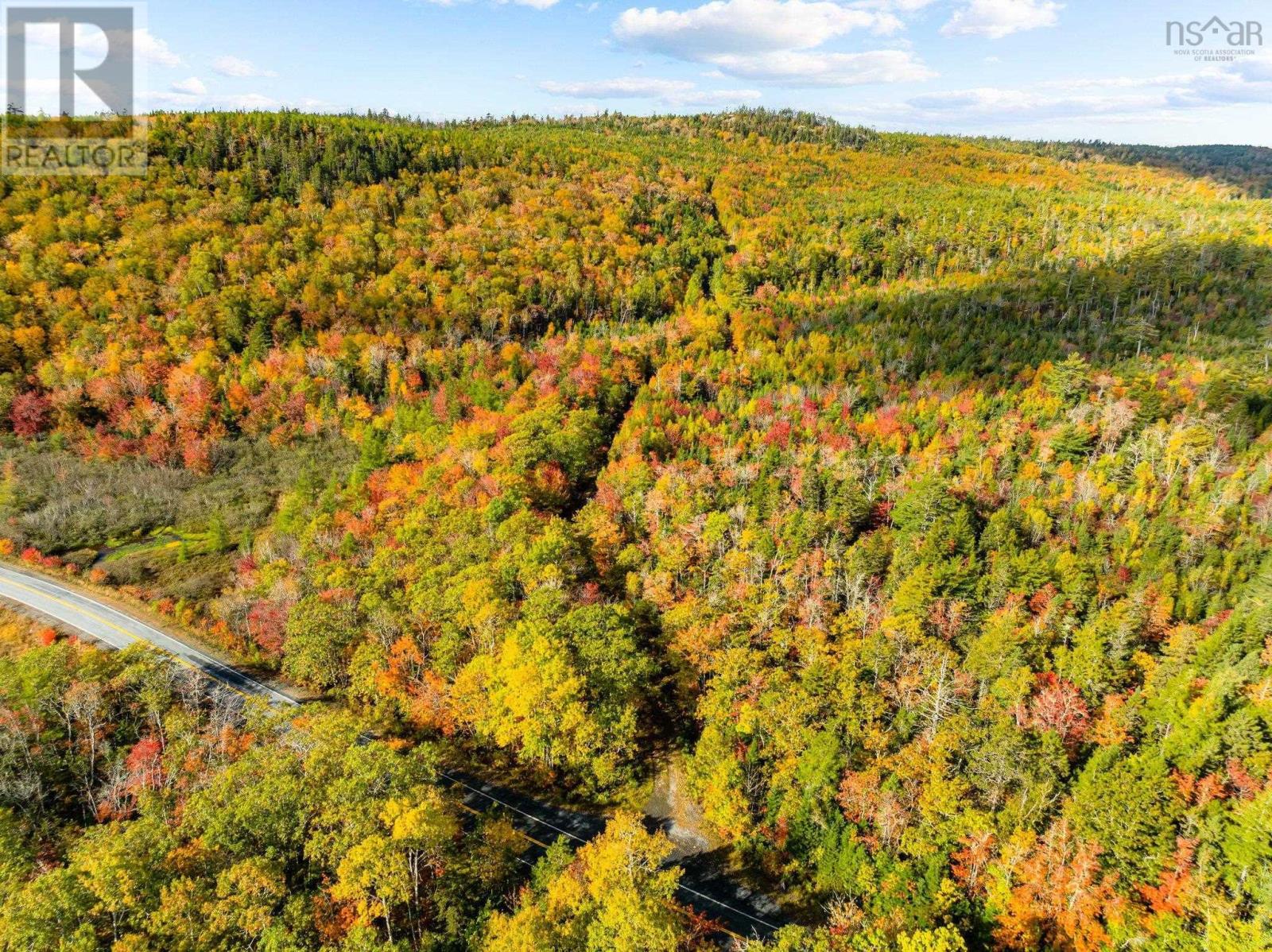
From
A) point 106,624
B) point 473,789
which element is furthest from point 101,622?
point 473,789

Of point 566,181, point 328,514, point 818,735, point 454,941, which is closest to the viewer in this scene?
point 454,941

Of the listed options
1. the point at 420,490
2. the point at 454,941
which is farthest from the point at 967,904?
the point at 420,490

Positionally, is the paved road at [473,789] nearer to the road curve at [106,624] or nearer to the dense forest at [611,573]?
the road curve at [106,624]

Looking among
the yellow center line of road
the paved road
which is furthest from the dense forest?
the yellow center line of road

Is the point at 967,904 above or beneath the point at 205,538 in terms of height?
beneath

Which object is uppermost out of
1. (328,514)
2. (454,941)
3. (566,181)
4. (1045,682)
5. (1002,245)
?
(566,181)

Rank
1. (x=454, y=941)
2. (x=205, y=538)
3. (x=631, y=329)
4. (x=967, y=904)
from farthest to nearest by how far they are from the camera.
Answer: (x=631, y=329), (x=205, y=538), (x=967, y=904), (x=454, y=941)

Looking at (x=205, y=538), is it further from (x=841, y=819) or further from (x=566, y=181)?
(x=566, y=181)

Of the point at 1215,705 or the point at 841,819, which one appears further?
the point at 841,819
